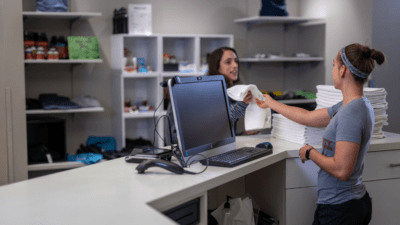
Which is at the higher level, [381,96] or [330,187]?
[381,96]

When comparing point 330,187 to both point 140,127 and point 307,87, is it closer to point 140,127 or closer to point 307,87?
point 140,127

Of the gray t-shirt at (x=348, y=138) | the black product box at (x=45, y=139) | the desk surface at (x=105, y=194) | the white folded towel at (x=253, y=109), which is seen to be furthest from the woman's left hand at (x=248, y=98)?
the black product box at (x=45, y=139)

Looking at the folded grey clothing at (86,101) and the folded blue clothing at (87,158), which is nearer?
the folded blue clothing at (87,158)

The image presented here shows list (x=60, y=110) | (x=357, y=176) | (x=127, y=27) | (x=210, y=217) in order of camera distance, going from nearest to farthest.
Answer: (x=357, y=176), (x=210, y=217), (x=60, y=110), (x=127, y=27)

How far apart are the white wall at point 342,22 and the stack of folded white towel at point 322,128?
1949 millimetres

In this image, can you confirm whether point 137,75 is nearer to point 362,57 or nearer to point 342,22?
point 342,22

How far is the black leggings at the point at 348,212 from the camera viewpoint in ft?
5.74

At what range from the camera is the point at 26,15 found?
3609mm

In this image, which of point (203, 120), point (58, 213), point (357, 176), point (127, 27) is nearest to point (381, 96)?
point (357, 176)

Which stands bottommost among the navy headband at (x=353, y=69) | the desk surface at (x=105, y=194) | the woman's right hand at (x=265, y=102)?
the desk surface at (x=105, y=194)

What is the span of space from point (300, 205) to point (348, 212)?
0.47m

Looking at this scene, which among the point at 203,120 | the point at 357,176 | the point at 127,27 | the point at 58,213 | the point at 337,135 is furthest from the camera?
the point at 127,27

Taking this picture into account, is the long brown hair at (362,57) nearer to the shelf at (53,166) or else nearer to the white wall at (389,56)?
the white wall at (389,56)

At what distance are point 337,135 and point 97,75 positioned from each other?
3.14 meters
